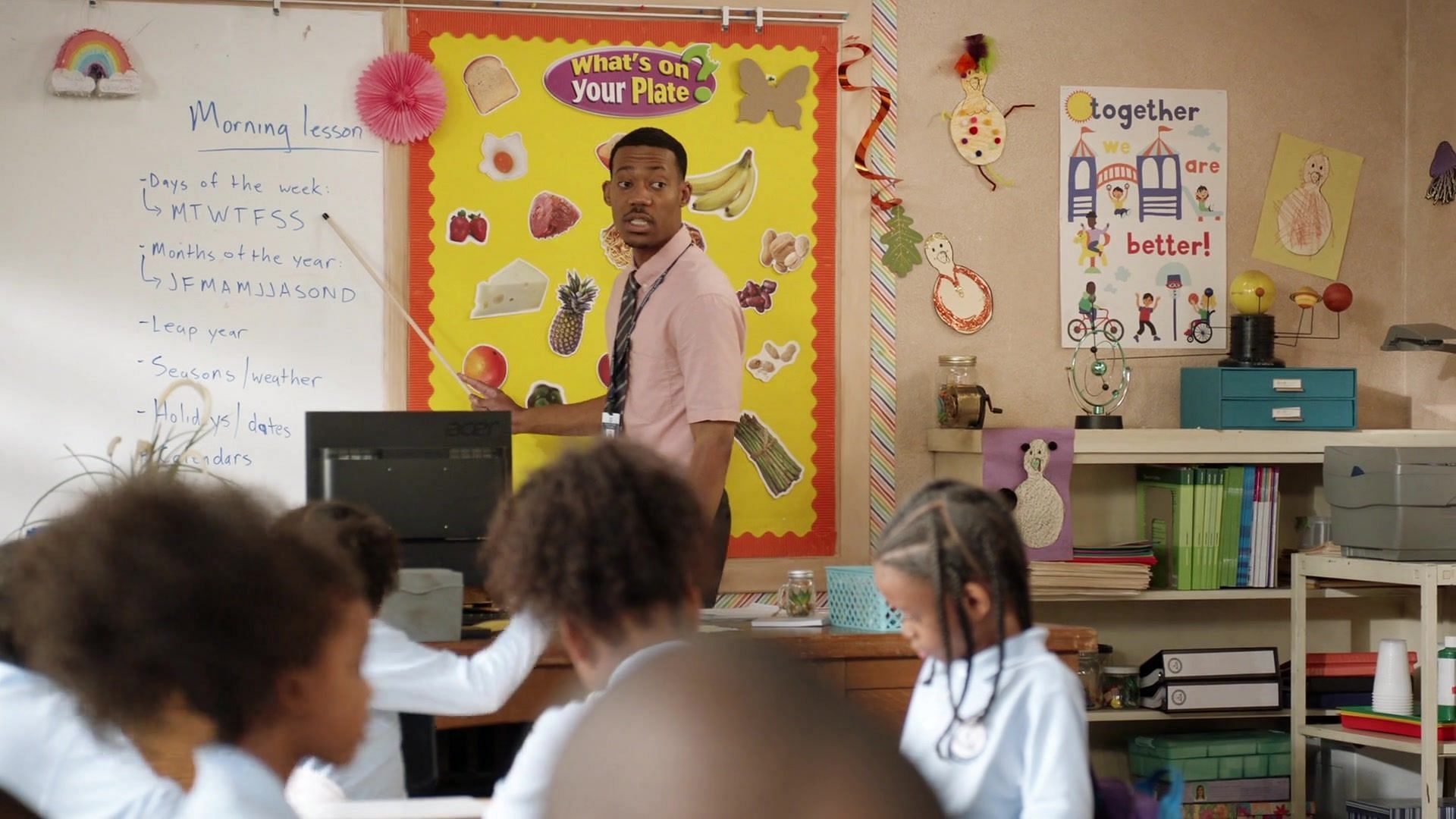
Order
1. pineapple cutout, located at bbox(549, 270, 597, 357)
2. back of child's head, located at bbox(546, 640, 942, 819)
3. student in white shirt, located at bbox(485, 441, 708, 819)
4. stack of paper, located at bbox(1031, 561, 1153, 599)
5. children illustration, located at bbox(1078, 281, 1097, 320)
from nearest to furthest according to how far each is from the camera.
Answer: back of child's head, located at bbox(546, 640, 942, 819) → student in white shirt, located at bbox(485, 441, 708, 819) → stack of paper, located at bbox(1031, 561, 1153, 599) → pineapple cutout, located at bbox(549, 270, 597, 357) → children illustration, located at bbox(1078, 281, 1097, 320)

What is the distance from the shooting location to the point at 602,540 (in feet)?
4.70

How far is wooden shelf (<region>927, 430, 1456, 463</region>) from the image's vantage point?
366 cm

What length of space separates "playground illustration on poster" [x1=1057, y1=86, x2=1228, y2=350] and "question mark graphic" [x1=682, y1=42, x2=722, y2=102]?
3.15 ft

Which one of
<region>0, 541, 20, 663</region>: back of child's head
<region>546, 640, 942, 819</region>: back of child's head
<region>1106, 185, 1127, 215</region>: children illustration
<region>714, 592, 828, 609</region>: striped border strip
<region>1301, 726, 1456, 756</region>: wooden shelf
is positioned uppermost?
<region>1106, 185, 1127, 215</region>: children illustration

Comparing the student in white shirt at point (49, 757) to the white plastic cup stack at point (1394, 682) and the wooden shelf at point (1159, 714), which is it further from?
the white plastic cup stack at point (1394, 682)

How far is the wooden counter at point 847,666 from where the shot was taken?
2486 mm

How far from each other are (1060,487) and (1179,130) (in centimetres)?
111

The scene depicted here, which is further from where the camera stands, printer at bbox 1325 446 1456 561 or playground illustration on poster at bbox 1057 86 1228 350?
playground illustration on poster at bbox 1057 86 1228 350

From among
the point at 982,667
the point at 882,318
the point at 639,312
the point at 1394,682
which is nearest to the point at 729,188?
the point at 882,318

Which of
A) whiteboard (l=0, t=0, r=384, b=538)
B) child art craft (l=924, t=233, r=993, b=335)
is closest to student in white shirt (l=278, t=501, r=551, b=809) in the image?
whiteboard (l=0, t=0, r=384, b=538)

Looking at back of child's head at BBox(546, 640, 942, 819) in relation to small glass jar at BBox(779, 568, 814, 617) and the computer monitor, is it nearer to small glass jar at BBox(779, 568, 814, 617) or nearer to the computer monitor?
the computer monitor

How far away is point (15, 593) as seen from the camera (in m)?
1.43

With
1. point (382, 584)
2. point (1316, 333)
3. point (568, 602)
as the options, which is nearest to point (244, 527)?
point (568, 602)

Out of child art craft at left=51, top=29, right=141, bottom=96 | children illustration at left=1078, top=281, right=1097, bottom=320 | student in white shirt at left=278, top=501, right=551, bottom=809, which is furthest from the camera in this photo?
children illustration at left=1078, top=281, right=1097, bottom=320
